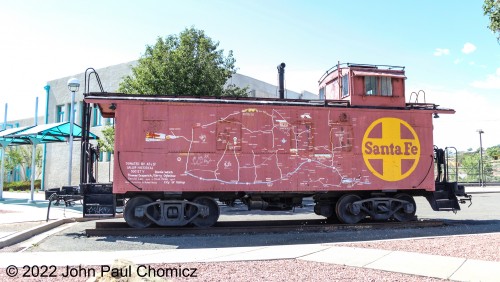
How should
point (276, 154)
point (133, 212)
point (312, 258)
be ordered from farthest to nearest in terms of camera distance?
point (276, 154), point (133, 212), point (312, 258)

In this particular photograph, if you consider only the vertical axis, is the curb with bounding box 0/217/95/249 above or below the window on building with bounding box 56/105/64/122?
below

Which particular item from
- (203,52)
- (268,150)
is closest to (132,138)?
(268,150)

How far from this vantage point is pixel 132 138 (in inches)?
416

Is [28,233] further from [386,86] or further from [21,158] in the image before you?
[21,158]

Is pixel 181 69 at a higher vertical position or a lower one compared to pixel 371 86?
higher

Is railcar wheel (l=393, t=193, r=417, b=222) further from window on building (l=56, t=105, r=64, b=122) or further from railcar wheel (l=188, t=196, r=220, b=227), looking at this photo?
window on building (l=56, t=105, r=64, b=122)

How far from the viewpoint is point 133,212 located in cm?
1074

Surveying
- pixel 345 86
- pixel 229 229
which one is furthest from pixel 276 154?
pixel 345 86

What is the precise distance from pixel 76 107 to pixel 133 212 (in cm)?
2322

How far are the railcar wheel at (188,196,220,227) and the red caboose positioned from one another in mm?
30

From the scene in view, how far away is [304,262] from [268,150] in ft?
15.6

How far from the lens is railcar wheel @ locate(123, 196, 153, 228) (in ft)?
34.8

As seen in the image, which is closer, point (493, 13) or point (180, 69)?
point (493, 13)

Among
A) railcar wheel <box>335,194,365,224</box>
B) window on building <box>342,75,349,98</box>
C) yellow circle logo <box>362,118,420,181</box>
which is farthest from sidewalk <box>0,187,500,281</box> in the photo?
window on building <box>342,75,349,98</box>
